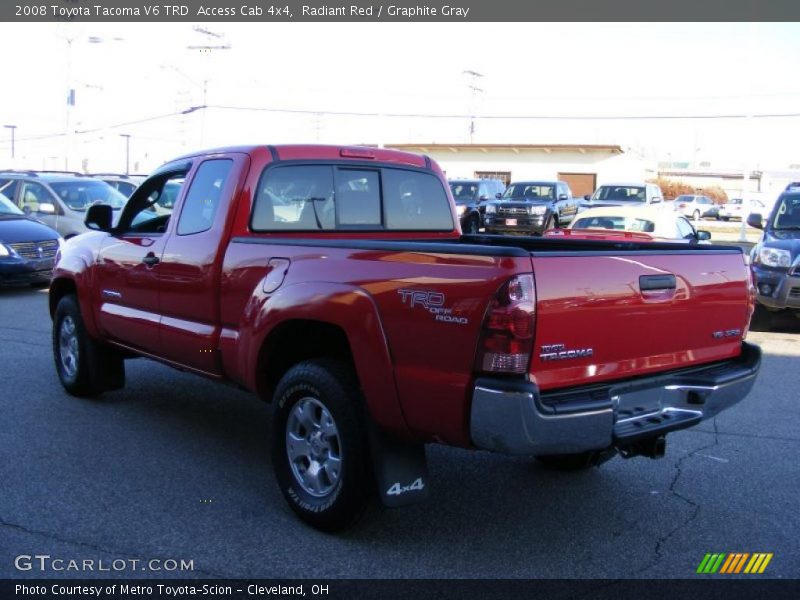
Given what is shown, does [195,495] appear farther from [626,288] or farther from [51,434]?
[626,288]

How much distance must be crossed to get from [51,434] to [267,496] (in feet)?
6.51

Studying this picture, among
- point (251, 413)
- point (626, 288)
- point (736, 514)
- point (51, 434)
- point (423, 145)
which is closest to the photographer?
point (626, 288)

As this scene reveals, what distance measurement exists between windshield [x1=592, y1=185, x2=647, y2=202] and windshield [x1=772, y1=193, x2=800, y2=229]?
11.2 m

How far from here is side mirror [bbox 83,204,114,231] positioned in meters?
6.14

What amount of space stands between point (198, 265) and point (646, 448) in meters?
2.85

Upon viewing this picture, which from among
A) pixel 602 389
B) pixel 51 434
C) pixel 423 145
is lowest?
pixel 51 434

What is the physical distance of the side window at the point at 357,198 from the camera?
17.6ft

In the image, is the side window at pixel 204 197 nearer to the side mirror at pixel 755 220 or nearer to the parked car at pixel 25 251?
the parked car at pixel 25 251

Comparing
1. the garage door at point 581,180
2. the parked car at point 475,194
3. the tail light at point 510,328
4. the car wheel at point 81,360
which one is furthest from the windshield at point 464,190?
the garage door at point 581,180

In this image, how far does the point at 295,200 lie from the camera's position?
516cm

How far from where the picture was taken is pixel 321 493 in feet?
13.6

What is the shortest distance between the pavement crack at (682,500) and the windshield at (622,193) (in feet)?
58.8

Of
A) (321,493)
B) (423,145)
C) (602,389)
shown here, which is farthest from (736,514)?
(423,145)
